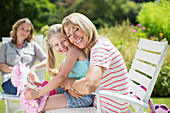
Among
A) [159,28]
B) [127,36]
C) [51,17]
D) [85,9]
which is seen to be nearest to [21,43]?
[159,28]

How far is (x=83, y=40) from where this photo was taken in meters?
1.75

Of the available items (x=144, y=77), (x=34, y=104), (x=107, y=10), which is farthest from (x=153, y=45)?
(x=107, y=10)

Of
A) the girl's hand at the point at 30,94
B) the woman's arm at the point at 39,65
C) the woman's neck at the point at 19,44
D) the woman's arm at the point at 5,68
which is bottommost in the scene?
the woman's arm at the point at 39,65

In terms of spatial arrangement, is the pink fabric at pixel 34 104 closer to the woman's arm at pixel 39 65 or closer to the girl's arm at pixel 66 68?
the girl's arm at pixel 66 68

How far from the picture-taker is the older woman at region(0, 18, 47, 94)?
3.22 metres

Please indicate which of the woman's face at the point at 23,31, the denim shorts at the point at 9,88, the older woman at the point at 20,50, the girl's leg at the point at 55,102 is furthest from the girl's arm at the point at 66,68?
the woman's face at the point at 23,31

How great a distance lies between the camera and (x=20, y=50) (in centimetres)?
333

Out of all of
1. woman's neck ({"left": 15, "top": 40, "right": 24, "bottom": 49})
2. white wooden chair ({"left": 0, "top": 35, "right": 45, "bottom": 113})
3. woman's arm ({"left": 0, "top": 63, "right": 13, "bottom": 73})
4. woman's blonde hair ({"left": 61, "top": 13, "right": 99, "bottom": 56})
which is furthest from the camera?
woman's neck ({"left": 15, "top": 40, "right": 24, "bottom": 49})

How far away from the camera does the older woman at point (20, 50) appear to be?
3219 mm

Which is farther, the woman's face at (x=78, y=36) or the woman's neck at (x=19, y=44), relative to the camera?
the woman's neck at (x=19, y=44)

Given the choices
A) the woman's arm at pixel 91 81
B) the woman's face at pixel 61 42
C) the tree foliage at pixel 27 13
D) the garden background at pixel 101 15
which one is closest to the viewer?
the woman's arm at pixel 91 81

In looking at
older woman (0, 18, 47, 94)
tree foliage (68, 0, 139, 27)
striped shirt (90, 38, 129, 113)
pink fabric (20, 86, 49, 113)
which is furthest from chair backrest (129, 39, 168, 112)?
tree foliage (68, 0, 139, 27)

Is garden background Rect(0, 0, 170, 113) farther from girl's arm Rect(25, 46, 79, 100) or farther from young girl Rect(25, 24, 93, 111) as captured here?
girl's arm Rect(25, 46, 79, 100)

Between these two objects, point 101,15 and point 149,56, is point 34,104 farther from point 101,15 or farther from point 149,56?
point 101,15
